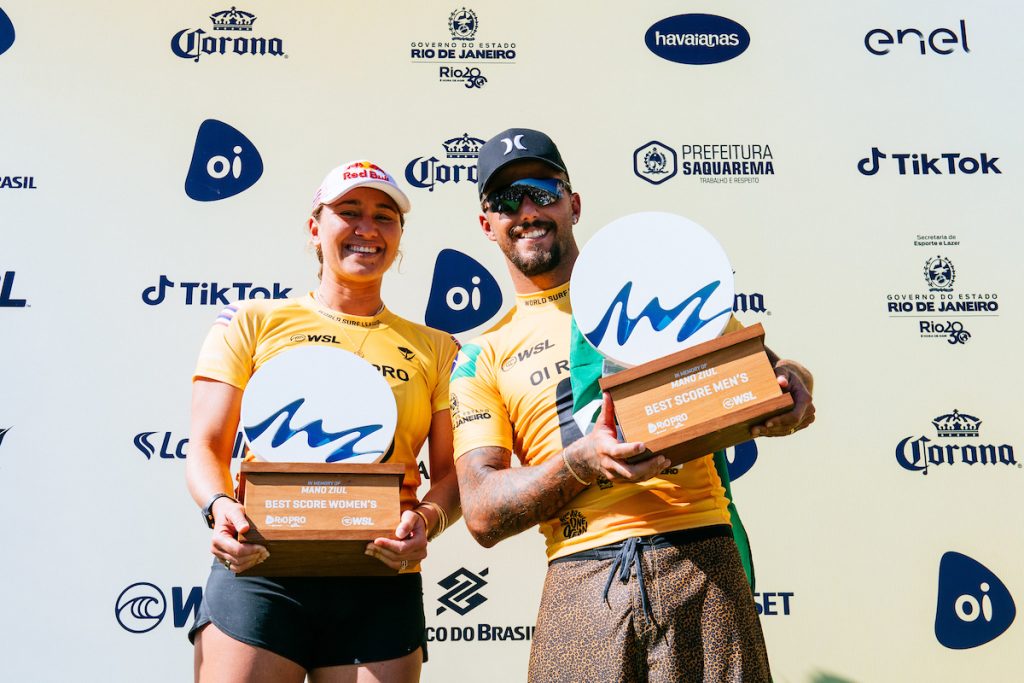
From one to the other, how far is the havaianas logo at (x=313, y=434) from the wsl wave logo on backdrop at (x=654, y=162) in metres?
1.51

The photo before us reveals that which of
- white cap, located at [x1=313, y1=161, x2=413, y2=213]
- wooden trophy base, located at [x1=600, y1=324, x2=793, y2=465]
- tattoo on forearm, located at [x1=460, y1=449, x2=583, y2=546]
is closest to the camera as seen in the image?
wooden trophy base, located at [x1=600, y1=324, x2=793, y2=465]

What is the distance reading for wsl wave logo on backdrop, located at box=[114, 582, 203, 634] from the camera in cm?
251

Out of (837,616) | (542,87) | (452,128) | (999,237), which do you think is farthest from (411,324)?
(999,237)

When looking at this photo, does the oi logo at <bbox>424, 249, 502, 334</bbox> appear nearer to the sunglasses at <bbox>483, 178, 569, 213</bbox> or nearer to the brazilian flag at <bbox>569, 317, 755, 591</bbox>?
the sunglasses at <bbox>483, 178, 569, 213</bbox>

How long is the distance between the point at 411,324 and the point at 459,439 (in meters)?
0.45

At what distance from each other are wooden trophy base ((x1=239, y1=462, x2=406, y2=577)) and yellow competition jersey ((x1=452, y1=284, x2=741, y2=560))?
0.25m

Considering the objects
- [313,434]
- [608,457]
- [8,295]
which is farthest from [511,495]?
[8,295]

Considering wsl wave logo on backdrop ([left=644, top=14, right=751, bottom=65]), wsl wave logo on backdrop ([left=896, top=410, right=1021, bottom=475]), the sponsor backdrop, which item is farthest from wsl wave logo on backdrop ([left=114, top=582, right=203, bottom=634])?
wsl wave logo on backdrop ([left=644, top=14, right=751, bottom=65])

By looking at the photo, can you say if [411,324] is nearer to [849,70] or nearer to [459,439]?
[459,439]

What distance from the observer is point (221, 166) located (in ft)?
9.11

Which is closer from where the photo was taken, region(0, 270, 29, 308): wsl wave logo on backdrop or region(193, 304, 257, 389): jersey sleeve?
region(193, 304, 257, 389): jersey sleeve

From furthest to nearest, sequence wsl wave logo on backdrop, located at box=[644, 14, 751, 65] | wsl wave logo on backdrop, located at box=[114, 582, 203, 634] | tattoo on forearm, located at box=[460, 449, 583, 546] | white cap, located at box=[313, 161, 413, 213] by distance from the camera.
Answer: wsl wave logo on backdrop, located at box=[644, 14, 751, 65]
wsl wave logo on backdrop, located at box=[114, 582, 203, 634]
white cap, located at box=[313, 161, 413, 213]
tattoo on forearm, located at box=[460, 449, 583, 546]

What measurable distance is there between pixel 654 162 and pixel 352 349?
134 centimetres

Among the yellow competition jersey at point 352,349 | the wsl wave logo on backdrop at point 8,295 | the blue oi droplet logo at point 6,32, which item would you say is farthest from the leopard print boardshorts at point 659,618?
the blue oi droplet logo at point 6,32
